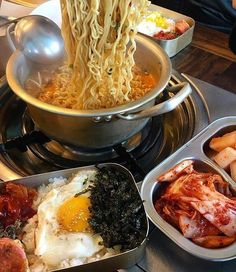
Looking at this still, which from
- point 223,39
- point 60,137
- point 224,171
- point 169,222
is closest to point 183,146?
point 224,171

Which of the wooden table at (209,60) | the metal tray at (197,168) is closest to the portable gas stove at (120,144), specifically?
the metal tray at (197,168)

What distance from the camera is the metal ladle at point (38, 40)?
1.72 metres

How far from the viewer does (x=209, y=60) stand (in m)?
2.20

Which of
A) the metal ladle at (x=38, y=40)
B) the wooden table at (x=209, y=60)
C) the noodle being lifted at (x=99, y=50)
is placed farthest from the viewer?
the wooden table at (x=209, y=60)

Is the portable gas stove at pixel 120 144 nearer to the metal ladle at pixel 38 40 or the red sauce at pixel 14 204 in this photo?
the red sauce at pixel 14 204

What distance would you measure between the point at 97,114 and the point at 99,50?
232 millimetres

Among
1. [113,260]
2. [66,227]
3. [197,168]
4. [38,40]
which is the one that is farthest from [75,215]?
[38,40]

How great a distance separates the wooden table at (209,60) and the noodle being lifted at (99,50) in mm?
652

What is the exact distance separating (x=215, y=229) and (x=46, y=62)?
3.47ft

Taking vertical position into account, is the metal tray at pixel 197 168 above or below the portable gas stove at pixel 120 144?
above

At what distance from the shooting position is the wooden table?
2074mm

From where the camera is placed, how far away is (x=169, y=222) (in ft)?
4.33

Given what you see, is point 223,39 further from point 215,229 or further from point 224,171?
point 215,229

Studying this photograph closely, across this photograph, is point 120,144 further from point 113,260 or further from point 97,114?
point 113,260
